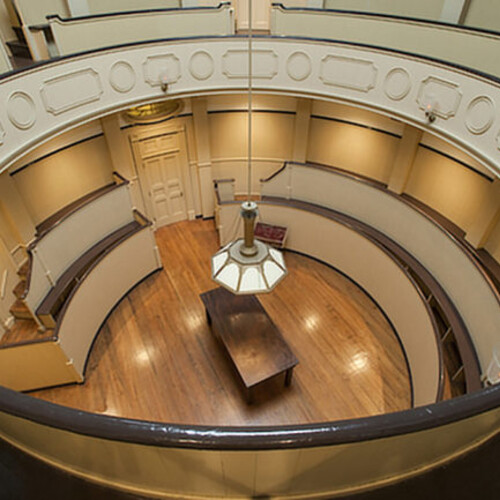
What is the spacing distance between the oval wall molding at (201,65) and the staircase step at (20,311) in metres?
4.43

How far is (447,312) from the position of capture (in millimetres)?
4684

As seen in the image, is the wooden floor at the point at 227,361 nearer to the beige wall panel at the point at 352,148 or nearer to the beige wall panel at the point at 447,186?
the beige wall panel at the point at 447,186

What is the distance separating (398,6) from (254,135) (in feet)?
11.5

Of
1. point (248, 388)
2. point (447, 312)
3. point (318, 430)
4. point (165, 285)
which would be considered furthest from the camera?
point (165, 285)

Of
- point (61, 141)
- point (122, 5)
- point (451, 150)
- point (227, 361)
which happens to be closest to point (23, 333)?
point (227, 361)

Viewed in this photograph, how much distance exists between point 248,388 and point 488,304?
3.11m

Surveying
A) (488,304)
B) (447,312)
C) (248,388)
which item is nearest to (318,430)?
(248,388)

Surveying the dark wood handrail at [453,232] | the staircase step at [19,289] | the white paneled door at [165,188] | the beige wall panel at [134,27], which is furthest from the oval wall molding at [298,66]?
the staircase step at [19,289]

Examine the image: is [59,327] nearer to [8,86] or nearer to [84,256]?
[84,256]

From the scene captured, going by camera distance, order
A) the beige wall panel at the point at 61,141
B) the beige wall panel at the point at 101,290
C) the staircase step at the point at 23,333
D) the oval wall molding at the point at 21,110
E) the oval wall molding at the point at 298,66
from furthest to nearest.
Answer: the oval wall molding at the point at 298,66 → the beige wall panel at the point at 61,141 → the beige wall panel at the point at 101,290 → the staircase step at the point at 23,333 → the oval wall molding at the point at 21,110

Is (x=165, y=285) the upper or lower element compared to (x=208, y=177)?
lower

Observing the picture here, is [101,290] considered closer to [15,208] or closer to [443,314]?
[15,208]

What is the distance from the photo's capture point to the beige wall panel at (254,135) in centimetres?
709

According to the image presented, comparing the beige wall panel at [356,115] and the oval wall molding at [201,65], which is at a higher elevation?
the oval wall molding at [201,65]
